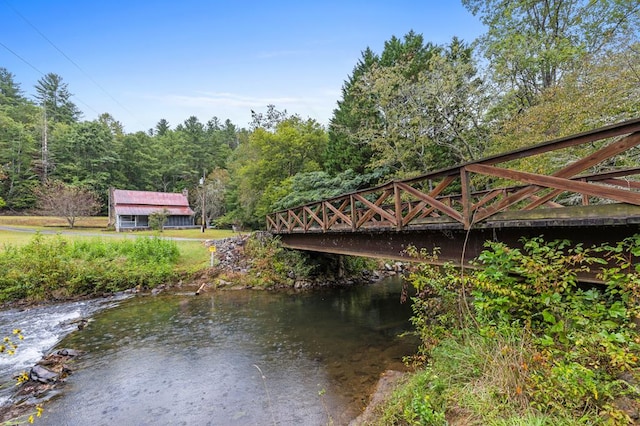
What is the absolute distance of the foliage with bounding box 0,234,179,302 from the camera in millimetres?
11422

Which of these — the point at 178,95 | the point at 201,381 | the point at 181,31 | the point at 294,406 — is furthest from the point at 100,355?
the point at 178,95

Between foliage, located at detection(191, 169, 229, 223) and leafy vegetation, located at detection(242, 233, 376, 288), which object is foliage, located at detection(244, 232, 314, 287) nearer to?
leafy vegetation, located at detection(242, 233, 376, 288)

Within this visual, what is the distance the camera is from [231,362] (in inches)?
255

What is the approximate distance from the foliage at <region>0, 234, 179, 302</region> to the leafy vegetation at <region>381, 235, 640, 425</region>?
13179mm

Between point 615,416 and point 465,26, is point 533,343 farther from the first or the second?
point 465,26

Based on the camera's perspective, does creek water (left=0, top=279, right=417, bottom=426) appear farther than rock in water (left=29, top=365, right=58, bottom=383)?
No

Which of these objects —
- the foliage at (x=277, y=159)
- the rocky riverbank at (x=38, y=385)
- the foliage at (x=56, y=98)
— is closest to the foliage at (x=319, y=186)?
the foliage at (x=277, y=159)

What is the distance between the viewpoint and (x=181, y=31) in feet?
53.7

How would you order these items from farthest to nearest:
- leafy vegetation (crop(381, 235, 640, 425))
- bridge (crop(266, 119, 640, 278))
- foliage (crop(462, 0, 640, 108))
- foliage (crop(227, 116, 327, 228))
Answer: foliage (crop(227, 116, 327, 228)) < foliage (crop(462, 0, 640, 108)) < bridge (crop(266, 119, 640, 278)) < leafy vegetation (crop(381, 235, 640, 425))

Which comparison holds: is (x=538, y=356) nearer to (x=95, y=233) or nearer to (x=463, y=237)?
(x=463, y=237)

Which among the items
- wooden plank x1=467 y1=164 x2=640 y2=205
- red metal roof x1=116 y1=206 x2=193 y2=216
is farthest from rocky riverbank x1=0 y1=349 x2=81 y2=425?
red metal roof x1=116 y1=206 x2=193 y2=216

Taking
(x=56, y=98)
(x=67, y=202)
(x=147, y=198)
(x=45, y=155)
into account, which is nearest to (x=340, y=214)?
(x=67, y=202)

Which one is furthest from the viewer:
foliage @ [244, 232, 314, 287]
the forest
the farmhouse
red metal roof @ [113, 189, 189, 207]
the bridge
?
red metal roof @ [113, 189, 189, 207]

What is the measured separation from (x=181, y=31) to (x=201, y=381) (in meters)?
17.8
